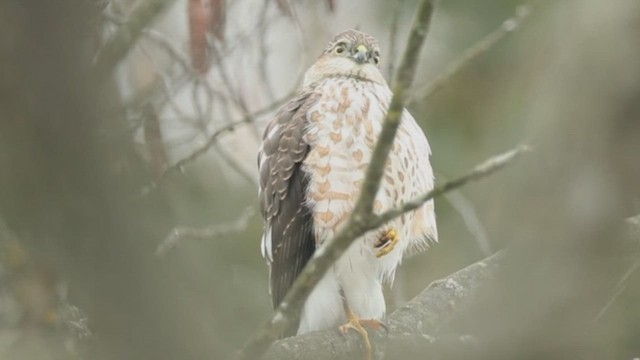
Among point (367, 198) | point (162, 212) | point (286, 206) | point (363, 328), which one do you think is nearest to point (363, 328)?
point (363, 328)

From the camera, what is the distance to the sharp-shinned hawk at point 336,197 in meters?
4.56

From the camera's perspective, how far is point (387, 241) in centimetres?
463

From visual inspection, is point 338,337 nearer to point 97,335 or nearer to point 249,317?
point 249,317

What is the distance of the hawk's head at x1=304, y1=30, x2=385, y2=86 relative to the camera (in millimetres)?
5238

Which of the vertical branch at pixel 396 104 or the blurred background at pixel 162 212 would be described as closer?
the blurred background at pixel 162 212

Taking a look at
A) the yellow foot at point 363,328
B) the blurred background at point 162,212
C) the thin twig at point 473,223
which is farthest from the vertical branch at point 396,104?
the thin twig at point 473,223

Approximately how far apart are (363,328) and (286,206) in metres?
0.71

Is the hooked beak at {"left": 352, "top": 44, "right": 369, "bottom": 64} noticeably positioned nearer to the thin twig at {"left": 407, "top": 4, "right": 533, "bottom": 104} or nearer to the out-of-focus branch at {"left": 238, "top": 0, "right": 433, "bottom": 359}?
the thin twig at {"left": 407, "top": 4, "right": 533, "bottom": 104}

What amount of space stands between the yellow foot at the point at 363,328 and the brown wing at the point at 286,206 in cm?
41

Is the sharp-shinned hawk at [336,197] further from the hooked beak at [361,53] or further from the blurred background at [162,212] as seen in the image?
the blurred background at [162,212]

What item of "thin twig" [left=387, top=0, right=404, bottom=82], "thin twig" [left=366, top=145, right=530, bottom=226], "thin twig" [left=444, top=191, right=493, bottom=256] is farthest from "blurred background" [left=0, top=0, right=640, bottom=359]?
"thin twig" [left=444, top=191, right=493, bottom=256]

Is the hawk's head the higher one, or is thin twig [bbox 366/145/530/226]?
the hawk's head

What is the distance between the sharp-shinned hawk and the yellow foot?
14 centimetres

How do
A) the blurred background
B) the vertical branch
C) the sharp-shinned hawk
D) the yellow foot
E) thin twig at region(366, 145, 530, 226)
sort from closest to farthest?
the blurred background → the vertical branch → thin twig at region(366, 145, 530, 226) → the yellow foot → the sharp-shinned hawk
